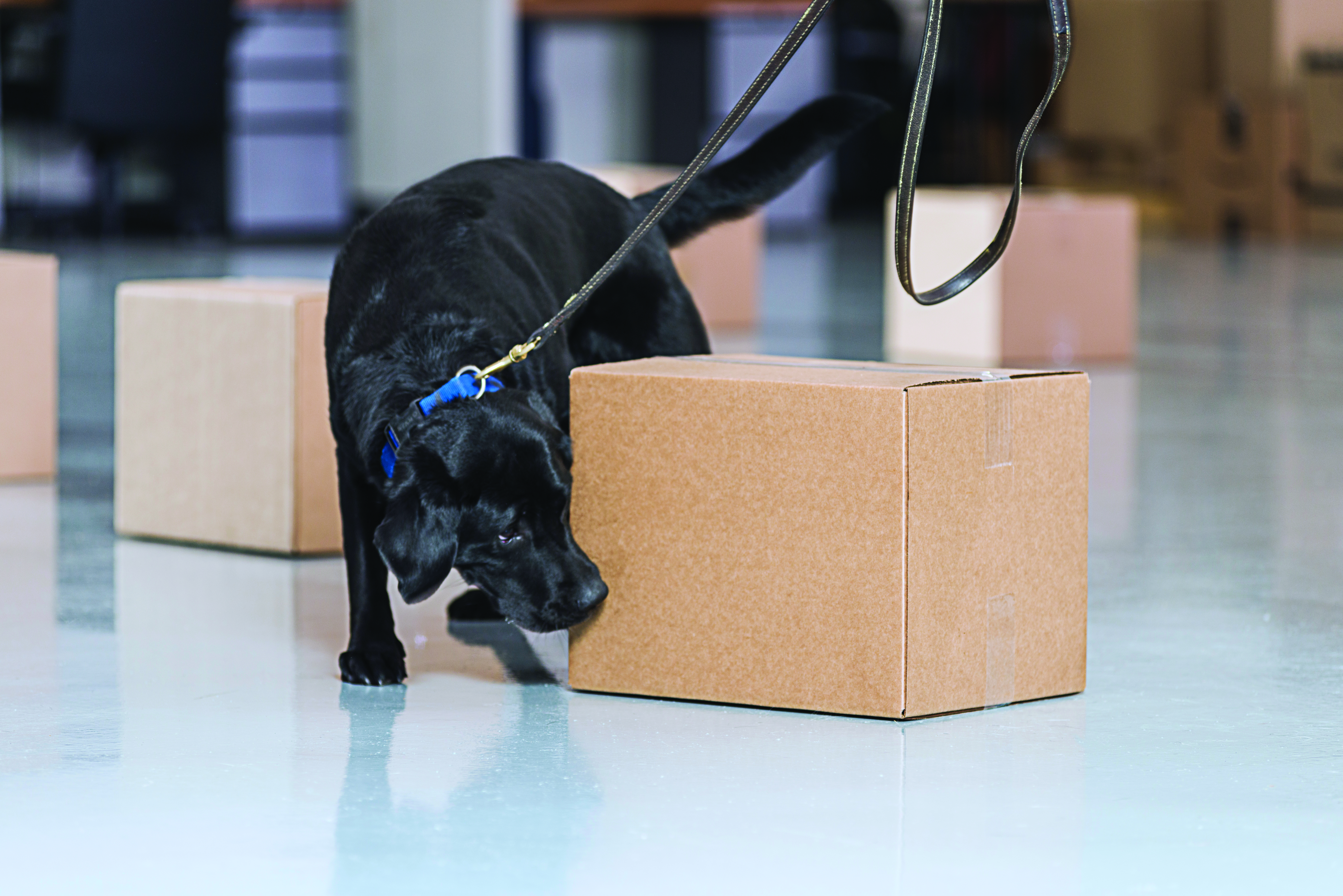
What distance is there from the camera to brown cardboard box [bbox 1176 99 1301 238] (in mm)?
10508

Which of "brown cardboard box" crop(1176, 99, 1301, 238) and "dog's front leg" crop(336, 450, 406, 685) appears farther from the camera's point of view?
"brown cardboard box" crop(1176, 99, 1301, 238)

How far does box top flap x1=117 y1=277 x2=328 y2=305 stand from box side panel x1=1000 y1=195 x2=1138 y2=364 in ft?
9.58

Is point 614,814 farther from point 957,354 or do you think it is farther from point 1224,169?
point 1224,169

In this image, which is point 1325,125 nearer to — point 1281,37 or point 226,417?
point 1281,37

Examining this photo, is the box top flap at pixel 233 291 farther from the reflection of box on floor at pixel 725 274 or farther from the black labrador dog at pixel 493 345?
the reflection of box on floor at pixel 725 274

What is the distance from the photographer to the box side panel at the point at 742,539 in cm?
203

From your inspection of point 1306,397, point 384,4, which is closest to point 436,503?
point 1306,397

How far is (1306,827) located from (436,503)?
0.93 metres

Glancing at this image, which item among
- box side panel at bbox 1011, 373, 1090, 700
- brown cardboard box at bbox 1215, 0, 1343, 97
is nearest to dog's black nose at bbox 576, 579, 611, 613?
box side panel at bbox 1011, 373, 1090, 700

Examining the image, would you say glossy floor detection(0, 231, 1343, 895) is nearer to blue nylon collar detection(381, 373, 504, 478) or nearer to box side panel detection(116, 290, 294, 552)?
box side panel detection(116, 290, 294, 552)

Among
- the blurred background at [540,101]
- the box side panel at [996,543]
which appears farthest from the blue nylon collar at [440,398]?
the blurred background at [540,101]

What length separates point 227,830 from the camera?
5.53 feet

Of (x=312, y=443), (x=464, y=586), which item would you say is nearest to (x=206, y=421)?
(x=312, y=443)

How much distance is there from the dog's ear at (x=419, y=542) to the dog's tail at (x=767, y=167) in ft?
2.58
